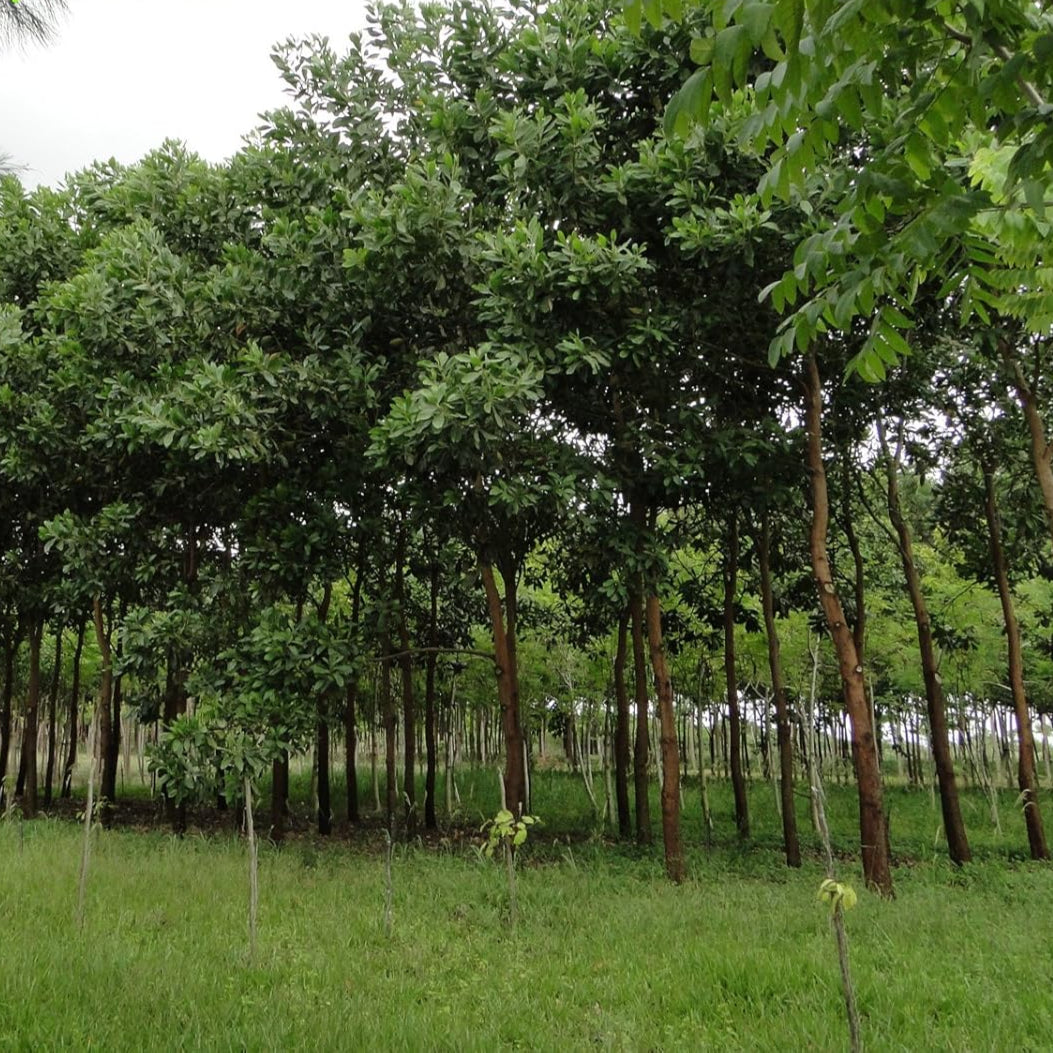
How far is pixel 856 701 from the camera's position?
9.77 metres

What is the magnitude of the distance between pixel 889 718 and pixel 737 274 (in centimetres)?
2977

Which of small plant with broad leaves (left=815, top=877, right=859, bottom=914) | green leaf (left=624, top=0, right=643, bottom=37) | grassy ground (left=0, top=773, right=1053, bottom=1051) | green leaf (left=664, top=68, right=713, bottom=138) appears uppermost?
green leaf (left=624, top=0, right=643, bottom=37)

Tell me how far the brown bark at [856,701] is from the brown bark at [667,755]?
208 centimetres

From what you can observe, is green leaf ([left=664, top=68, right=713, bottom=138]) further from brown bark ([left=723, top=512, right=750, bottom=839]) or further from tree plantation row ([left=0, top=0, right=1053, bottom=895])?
brown bark ([left=723, top=512, right=750, bottom=839])

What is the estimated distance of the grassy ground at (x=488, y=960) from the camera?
4.91m

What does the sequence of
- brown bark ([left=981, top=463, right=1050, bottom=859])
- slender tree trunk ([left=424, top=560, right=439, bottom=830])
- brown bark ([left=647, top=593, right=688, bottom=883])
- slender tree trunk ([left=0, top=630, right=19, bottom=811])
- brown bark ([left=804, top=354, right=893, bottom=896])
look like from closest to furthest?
brown bark ([left=804, top=354, right=893, bottom=896]), brown bark ([left=647, top=593, right=688, bottom=883]), brown bark ([left=981, top=463, right=1050, bottom=859]), slender tree trunk ([left=424, top=560, right=439, bottom=830]), slender tree trunk ([left=0, top=630, right=19, bottom=811])

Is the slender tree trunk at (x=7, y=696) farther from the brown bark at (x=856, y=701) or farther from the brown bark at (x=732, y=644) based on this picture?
the brown bark at (x=856, y=701)

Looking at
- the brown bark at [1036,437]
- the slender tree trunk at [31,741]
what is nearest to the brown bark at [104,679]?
the slender tree trunk at [31,741]

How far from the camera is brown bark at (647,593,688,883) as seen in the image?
1089 centimetres

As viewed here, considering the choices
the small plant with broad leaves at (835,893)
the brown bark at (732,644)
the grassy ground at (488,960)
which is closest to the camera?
the small plant with broad leaves at (835,893)

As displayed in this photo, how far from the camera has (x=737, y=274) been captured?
31.3 feet

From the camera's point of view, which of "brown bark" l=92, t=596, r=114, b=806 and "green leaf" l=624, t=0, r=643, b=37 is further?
"brown bark" l=92, t=596, r=114, b=806

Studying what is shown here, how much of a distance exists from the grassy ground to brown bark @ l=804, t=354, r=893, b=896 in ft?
2.52

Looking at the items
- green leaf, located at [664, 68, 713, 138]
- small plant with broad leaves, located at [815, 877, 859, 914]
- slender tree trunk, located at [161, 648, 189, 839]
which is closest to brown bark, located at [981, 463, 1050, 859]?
small plant with broad leaves, located at [815, 877, 859, 914]
